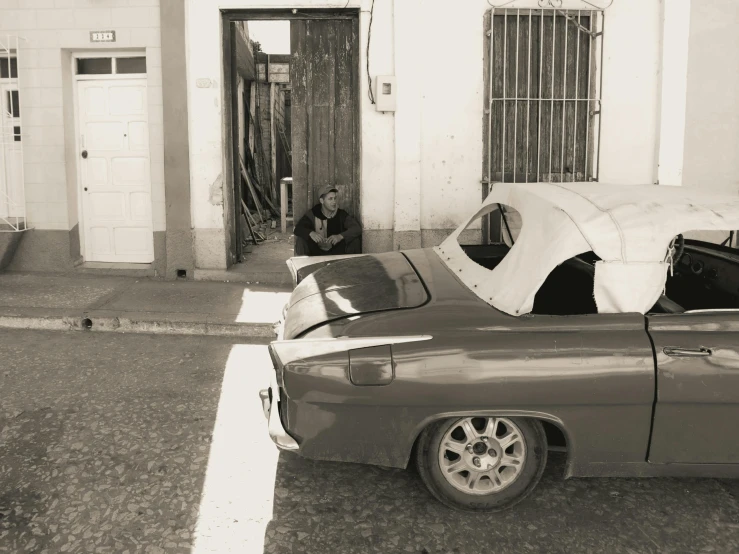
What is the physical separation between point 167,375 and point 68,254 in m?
4.33

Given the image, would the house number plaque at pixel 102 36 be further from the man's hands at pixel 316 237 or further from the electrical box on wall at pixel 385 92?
the man's hands at pixel 316 237

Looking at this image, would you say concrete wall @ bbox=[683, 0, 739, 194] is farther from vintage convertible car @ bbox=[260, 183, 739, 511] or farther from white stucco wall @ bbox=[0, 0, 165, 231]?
white stucco wall @ bbox=[0, 0, 165, 231]

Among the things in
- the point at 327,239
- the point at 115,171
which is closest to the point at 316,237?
the point at 327,239

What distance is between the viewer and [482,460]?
11.4 ft

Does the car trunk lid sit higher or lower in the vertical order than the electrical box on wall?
lower

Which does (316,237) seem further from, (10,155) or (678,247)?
(678,247)

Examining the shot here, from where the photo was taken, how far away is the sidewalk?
7066mm

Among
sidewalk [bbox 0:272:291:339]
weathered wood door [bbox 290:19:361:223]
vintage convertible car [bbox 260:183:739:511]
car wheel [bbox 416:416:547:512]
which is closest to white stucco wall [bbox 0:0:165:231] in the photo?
sidewalk [bbox 0:272:291:339]

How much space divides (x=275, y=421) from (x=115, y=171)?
22.1 ft

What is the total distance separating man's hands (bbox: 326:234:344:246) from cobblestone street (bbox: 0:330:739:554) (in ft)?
11.0

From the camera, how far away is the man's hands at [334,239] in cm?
817

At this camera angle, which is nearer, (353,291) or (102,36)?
(353,291)

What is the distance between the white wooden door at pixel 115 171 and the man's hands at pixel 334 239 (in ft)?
8.23

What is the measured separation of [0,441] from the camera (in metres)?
4.31
